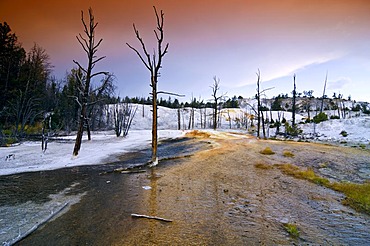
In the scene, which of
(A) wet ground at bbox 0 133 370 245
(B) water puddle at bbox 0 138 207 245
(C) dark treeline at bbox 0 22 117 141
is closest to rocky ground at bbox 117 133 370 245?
(A) wet ground at bbox 0 133 370 245

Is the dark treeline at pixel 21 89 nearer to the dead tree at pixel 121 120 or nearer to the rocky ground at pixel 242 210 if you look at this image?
the dead tree at pixel 121 120

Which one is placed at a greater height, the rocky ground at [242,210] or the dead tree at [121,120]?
the dead tree at [121,120]

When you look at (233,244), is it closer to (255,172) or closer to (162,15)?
(255,172)

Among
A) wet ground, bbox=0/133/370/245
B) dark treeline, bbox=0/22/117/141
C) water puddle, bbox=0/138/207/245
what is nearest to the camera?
wet ground, bbox=0/133/370/245

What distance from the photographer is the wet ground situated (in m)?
4.41

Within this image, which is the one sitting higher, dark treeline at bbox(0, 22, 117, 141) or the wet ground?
dark treeline at bbox(0, 22, 117, 141)

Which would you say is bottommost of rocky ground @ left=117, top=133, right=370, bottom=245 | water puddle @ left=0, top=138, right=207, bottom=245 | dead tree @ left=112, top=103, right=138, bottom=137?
rocky ground @ left=117, top=133, right=370, bottom=245

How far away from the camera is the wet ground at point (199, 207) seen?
4.41 meters

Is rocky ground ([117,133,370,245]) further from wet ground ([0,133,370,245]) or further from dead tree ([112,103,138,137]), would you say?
dead tree ([112,103,138,137])

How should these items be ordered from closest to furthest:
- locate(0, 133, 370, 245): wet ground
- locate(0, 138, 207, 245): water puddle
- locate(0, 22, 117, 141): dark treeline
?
1. locate(0, 133, 370, 245): wet ground
2. locate(0, 138, 207, 245): water puddle
3. locate(0, 22, 117, 141): dark treeline

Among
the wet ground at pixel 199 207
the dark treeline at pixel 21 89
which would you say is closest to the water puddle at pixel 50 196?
the wet ground at pixel 199 207

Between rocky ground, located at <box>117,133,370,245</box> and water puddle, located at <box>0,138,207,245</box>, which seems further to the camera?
water puddle, located at <box>0,138,207,245</box>

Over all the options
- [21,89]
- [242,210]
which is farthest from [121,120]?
[242,210]

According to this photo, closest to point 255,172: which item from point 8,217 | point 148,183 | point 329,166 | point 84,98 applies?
point 329,166
